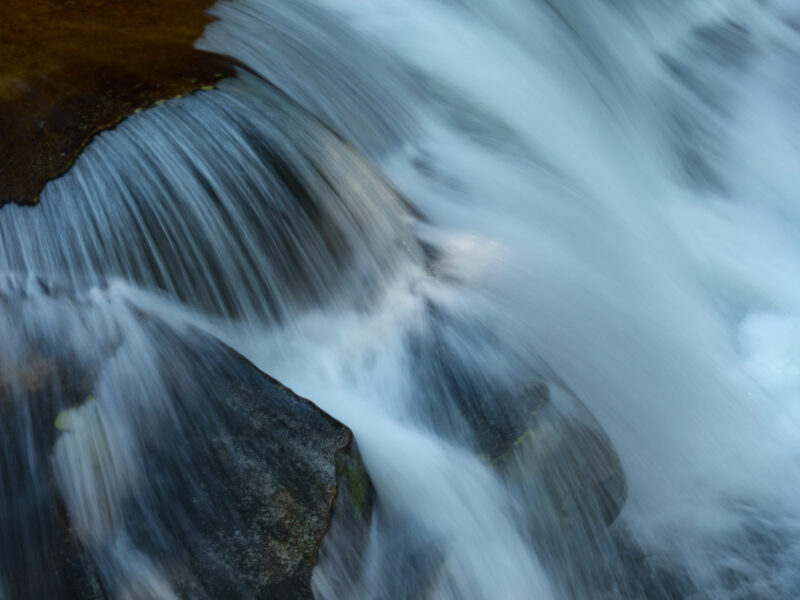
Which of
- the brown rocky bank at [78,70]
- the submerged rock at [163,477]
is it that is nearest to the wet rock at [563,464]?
the submerged rock at [163,477]

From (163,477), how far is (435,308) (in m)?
1.16

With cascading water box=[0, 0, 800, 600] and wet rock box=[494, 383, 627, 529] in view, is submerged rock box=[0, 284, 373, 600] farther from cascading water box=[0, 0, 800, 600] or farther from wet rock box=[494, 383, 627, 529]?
wet rock box=[494, 383, 627, 529]

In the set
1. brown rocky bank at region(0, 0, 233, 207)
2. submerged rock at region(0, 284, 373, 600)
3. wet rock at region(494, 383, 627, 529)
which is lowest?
submerged rock at region(0, 284, 373, 600)

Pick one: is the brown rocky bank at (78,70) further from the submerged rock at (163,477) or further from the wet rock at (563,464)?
the wet rock at (563,464)

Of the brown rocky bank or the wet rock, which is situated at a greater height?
the brown rocky bank

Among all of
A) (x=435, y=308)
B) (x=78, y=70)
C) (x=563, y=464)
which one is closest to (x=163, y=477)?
(x=435, y=308)

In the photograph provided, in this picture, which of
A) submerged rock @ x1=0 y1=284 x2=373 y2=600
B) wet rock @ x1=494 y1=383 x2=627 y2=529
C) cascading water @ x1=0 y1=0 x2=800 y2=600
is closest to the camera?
submerged rock @ x1=0 y1=284 x2=373 y2=600

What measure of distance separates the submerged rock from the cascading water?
0.01m

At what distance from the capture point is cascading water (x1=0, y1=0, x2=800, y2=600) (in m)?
2.95

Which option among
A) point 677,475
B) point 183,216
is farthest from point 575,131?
point 183,216

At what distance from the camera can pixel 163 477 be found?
2.71 metres

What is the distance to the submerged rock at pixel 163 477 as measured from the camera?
8.39 ft

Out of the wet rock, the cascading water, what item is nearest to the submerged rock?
the cascading water

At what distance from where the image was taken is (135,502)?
2666 mm
